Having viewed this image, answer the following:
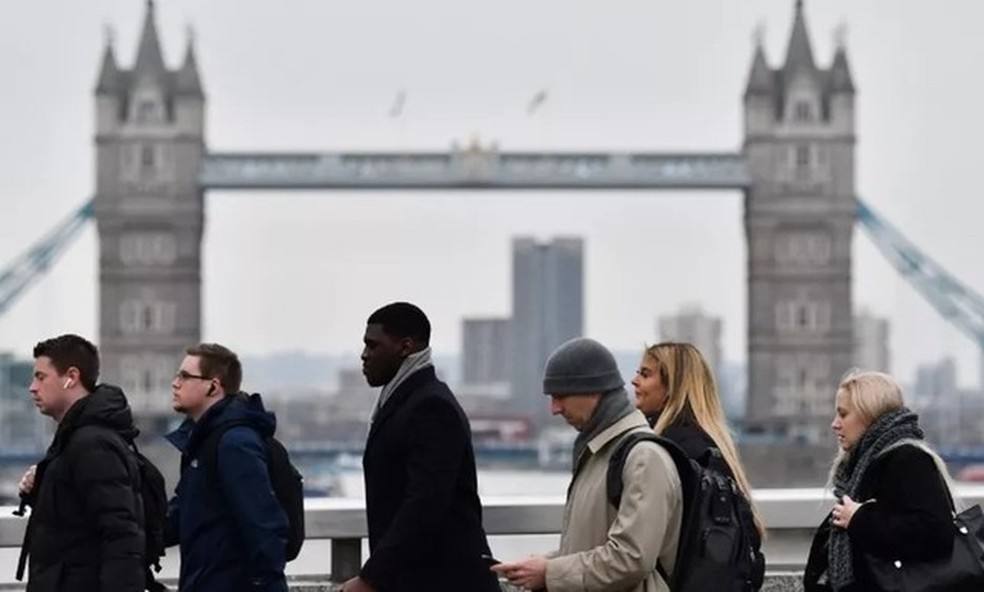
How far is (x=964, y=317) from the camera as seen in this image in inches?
2263

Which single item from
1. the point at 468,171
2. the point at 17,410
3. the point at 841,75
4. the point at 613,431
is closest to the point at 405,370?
the point at 613,431

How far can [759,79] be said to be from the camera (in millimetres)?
51344

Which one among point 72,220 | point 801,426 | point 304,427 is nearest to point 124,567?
point 801,426

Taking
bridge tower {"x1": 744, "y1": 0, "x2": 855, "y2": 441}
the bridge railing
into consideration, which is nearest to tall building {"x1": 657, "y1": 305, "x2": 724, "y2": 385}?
bridge tower {"x1": 744, "y1": 0, "x2": 855, "y2": 441}

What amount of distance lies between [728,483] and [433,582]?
0.37 metres

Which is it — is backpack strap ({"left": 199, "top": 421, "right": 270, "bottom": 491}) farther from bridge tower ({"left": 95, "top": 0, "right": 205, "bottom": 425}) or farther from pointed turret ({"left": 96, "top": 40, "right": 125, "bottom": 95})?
pointed turret ({"left": 96, "top": 40, "right": 125, "bottom": 95})

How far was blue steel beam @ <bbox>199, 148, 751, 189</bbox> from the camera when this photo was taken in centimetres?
4959

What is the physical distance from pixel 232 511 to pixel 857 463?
2.45ft

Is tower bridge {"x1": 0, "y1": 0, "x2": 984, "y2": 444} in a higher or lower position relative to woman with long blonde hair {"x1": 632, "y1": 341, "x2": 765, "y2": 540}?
higher

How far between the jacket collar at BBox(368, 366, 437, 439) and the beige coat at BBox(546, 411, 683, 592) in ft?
0.96

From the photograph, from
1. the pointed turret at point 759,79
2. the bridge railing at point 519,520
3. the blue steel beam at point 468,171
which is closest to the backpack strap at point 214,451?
the bridge railing at point 519,520

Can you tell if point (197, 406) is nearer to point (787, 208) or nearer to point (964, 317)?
point (787, 208)

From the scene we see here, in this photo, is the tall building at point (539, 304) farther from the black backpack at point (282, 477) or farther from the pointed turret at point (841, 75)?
the black backpack at point (282, 477)

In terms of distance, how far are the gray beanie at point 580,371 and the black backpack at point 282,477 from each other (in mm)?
454
